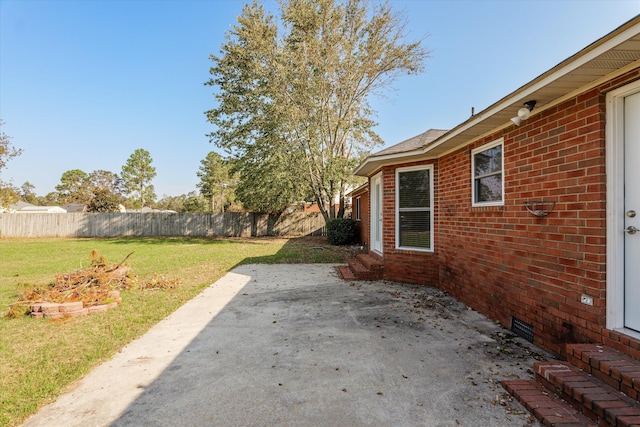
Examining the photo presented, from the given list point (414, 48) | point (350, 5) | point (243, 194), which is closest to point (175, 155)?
point (243, 194)

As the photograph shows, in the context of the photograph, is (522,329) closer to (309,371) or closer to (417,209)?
(309,371)

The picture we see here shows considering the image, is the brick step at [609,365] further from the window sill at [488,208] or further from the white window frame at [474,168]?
the white window frame at [474,168]

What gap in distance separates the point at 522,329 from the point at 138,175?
52413 mm

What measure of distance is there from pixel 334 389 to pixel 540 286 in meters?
2.51

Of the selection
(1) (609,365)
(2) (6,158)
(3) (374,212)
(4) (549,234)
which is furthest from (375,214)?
(2) (6,158)

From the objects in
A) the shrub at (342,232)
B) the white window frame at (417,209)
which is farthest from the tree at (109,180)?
the white window frame at (417,209)

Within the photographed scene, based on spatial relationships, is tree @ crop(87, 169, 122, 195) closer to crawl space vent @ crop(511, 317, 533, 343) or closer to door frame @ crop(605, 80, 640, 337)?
crawl space vent @ crop(511, 317, 533, 343)

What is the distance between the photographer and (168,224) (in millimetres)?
20438

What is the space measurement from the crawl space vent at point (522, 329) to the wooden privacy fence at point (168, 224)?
17.0 metres

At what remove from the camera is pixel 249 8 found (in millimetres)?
14086

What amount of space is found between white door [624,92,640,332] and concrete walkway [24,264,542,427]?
0.98m

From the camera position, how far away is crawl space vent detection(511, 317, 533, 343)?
332 centimetres

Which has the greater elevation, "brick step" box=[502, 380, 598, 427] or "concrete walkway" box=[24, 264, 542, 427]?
"brick step" box=[502, 380, 598, 427]

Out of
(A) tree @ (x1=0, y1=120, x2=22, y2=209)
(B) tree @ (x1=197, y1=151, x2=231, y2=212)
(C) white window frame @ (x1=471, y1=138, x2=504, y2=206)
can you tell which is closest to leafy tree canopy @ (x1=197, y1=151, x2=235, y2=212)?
(B) tree @ (x1=197, y1=151, x2=231, y2=212)
